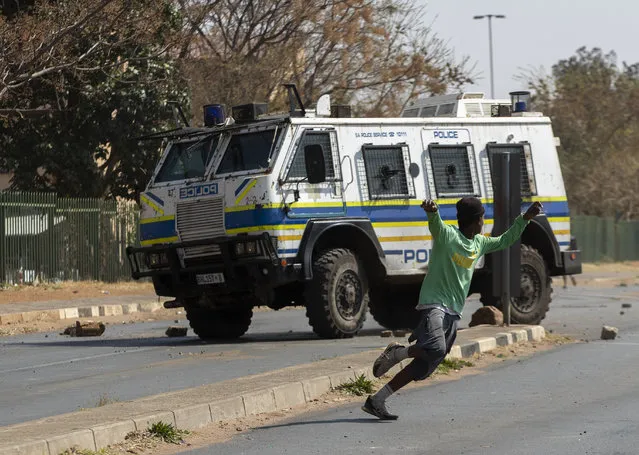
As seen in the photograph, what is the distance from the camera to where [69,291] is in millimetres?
28719

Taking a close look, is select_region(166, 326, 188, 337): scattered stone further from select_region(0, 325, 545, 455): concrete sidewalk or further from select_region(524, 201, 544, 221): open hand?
select_region(524, 201, 544, 221): open hand

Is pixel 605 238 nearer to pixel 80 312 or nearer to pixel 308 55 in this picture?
pixel 308 55

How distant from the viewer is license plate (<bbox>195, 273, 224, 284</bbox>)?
1662cm

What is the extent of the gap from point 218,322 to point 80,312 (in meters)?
6.86

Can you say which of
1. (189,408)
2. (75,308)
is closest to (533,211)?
(189,408)

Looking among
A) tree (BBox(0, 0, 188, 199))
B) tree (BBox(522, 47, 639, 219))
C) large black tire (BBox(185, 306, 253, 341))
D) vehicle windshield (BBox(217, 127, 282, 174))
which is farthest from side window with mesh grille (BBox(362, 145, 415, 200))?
tree (BBox(522, 47, 639, 219))

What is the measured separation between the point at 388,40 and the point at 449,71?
213 cm

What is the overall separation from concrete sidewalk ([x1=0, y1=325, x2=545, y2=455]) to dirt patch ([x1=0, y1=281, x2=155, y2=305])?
1450 centimetres

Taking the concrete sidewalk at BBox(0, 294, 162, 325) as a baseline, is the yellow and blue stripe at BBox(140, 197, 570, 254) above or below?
above

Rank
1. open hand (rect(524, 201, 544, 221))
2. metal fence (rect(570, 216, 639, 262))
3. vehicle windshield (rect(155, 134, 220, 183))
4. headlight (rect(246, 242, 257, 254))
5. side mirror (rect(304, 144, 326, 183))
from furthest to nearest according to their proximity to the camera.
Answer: metal fence (rect(570, 216, 639, 262))
vehicle windshield (rect(155, 134, 220, 183))
headlight (rect(246, 242, 257, 254))
side mirror (rect(304, 144, 326, 183))
open hand (rect(524, 201, 544, 221))

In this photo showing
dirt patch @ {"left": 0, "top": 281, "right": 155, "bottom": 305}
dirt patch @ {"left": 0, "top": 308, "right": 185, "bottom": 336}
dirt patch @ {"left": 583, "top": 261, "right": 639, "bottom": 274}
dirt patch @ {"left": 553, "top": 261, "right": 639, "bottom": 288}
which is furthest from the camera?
dirt patch @ {"left": 583, "top": 261, "right": 639, "bottom": 274}

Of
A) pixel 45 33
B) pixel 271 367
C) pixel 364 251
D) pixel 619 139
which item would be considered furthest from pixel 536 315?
pixel 619 139

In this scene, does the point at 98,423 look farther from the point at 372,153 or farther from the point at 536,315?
the point at 536,315

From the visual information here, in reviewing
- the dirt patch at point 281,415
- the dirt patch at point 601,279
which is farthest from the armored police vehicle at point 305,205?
the dirt patch at point 601,279
